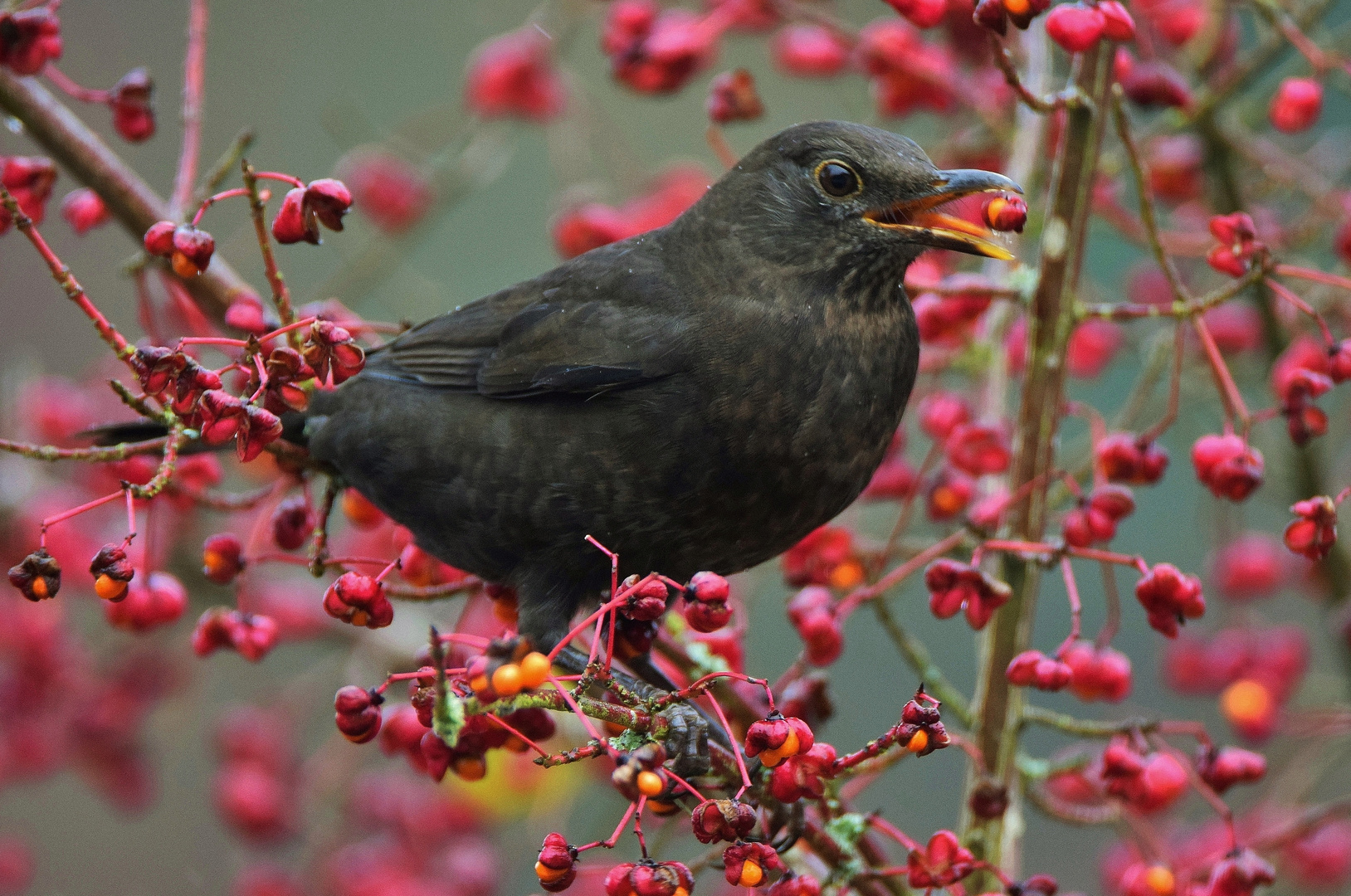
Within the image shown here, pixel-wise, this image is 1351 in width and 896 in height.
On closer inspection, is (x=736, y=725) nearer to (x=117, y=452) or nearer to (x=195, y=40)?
(x=117, y=452)

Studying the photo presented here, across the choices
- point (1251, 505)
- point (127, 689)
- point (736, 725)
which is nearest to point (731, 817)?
point (736, 725)

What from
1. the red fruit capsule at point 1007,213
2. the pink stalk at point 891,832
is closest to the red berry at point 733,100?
the red fruit capsule at point 1007,213

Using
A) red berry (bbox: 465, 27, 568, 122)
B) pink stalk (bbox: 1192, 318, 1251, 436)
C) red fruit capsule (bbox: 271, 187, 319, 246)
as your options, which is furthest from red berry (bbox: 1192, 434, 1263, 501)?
red berry (bbox: 465, 27, 568, 122)

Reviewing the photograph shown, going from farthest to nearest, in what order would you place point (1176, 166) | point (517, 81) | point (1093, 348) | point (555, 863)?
point (517, 81) < point (1093, 348) < point (1176, 166) < point (555, 863)

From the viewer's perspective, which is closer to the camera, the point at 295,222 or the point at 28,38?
the point at 295,222

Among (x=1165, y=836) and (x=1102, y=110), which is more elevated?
(x=1102, y=110)

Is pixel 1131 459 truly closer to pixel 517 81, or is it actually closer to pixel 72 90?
pixel 72 90

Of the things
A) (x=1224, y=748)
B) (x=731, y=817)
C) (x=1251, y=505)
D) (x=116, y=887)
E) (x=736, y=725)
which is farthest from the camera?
(x=116, y=887)

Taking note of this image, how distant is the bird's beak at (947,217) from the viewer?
2.22 m

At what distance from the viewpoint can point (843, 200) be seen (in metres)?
2.47

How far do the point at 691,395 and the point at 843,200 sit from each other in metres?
0.46

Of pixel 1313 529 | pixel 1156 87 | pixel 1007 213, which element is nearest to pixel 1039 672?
pixel 1313 529

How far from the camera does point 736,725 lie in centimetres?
246

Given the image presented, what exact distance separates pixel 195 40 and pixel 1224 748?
2131 mm
